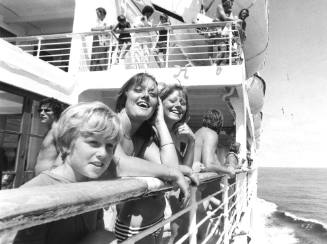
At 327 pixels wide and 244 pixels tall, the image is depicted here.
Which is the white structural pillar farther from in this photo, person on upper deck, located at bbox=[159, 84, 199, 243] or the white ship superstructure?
person on upper deck, located at bbox=[159, 84, 199, 243]

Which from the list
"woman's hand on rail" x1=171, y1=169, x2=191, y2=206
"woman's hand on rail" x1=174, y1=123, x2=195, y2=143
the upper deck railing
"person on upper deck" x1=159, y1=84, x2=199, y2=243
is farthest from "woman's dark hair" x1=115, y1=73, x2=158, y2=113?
the upper deck railing

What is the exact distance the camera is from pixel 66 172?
1.07 meters

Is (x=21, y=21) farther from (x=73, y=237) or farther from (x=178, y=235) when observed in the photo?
(x=73, y=237)

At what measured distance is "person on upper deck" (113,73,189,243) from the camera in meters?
1.65

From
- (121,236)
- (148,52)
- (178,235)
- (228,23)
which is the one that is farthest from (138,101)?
(148,52)

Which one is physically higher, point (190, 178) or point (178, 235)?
point (190, 178)

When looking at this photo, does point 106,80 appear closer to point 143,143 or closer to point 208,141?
point 208,141

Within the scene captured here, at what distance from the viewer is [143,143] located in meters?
1.96

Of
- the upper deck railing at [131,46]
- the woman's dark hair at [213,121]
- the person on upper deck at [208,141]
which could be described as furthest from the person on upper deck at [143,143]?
the upper deck railing at [131,46]

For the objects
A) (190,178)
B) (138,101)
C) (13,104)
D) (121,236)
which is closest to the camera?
(190,178)

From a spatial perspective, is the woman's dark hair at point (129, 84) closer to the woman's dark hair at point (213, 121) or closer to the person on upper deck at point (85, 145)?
the person on upper deck at point (85, 145)

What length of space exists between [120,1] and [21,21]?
3.39 meters

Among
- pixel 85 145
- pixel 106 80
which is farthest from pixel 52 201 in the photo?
pixel 106 80

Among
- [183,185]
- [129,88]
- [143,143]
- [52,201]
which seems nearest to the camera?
[52,201]
